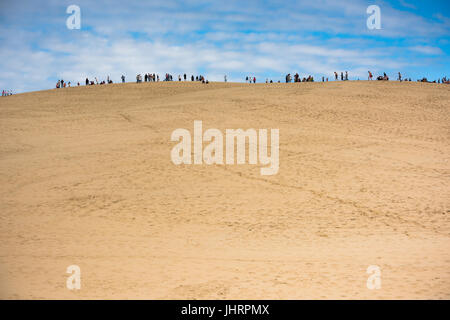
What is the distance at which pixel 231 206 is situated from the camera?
46.9 ft

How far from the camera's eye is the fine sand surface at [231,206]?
834 cm

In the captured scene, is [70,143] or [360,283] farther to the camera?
[70,143]

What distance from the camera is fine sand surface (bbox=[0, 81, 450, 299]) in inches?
328

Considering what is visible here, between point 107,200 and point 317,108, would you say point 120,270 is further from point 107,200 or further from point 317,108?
point 317,108

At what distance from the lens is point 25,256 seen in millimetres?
9945

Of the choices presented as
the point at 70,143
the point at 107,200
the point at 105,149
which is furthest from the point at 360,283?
the point at 70,143

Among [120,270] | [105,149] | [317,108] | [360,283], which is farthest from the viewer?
[317,108]

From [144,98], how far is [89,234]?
28.2 metres
